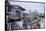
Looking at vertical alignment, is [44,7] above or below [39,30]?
above

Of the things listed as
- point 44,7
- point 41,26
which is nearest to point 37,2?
point 44,7

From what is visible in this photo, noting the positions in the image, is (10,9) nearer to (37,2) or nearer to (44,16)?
(37,2)

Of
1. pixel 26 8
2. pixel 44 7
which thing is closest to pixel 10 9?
pixel 26 8

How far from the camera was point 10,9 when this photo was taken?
4.21ft

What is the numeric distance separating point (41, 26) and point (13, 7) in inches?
22.4
